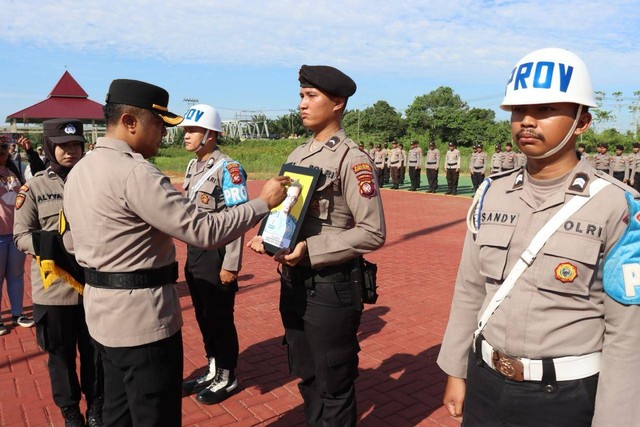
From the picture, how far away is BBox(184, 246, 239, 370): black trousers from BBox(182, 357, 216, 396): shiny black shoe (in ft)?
0.53

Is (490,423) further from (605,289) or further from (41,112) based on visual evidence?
(41,112)

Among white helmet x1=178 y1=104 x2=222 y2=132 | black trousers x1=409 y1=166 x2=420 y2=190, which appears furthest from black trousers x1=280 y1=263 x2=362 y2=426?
black trousers x1=409 y1=166 x2=420 y2=190

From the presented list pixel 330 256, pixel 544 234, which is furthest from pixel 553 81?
pixel 330 256

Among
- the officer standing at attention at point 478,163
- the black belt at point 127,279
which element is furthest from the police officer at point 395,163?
the black belt at point 127,279

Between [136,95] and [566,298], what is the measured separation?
1977 mm

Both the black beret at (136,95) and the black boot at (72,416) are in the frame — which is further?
the black boot at (72,416)

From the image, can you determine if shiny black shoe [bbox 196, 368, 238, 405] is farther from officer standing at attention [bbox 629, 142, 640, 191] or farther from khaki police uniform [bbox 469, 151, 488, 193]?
officer standing at attention [bbox 629, 142, 640, 191]

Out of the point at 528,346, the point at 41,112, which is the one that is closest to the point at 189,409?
the point at 528,346

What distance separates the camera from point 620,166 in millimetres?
17578

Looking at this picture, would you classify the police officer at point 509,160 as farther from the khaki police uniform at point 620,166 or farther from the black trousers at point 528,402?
the black trousers at point 528,402

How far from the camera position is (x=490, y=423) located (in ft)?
5.94

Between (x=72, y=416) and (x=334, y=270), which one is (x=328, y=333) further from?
(x=72, y=416)

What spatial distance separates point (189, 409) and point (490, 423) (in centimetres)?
242

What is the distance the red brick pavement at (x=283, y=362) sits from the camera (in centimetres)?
342
